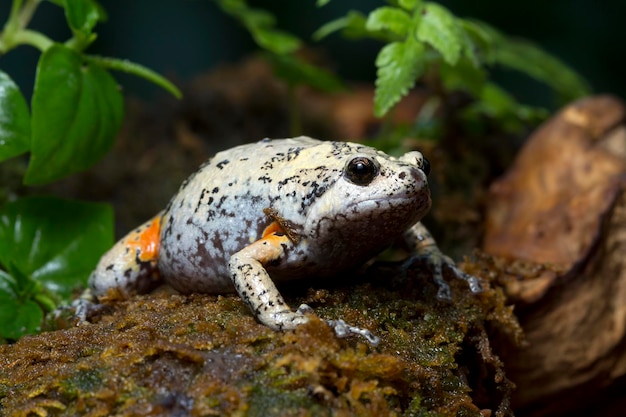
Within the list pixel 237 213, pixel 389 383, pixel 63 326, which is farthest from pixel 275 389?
pixel 63 326

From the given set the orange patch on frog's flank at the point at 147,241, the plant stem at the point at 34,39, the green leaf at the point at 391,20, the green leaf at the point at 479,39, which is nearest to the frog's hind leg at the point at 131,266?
the orange patch on frog's flank at the point at 147,241

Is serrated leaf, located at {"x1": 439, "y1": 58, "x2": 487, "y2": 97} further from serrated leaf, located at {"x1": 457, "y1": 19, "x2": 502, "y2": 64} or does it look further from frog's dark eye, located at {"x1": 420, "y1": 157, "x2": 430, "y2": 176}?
frog's dark eye, located at {"x1": 420, "y1": 157, "x2": 430, "y2": 176}

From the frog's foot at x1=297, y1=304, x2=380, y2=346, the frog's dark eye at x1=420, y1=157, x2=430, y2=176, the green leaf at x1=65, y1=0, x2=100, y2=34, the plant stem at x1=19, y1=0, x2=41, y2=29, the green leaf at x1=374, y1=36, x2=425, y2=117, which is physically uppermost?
the green leaf at x1=65, y1=0, x2=100, y2=34

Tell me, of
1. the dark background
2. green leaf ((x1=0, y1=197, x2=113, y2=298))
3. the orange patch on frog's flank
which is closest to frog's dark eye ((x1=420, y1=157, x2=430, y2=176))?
the orange patch on frog's flank

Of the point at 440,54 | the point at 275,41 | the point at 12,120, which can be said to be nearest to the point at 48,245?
the point at 12,120

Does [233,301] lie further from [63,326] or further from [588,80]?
[588,80]

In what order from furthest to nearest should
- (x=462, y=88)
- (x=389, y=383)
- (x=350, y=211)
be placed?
(x=462, y=88) < (x=350, y=211) < (x=389, y=383)

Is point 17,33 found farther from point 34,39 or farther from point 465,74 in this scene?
point 465,74
